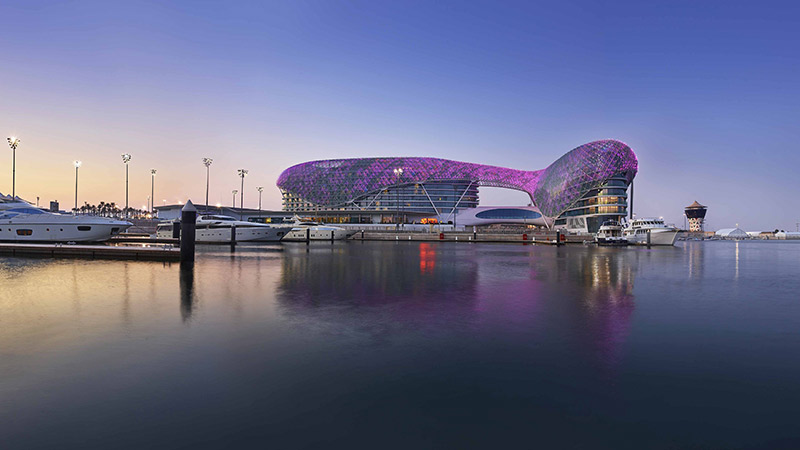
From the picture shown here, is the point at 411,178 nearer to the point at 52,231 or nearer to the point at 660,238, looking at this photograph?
the point at 660,238

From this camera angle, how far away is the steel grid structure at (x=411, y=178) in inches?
4348

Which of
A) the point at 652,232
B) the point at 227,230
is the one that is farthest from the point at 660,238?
the point at 227,230

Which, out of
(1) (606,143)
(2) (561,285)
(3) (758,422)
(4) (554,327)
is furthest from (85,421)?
(1) (606,143)

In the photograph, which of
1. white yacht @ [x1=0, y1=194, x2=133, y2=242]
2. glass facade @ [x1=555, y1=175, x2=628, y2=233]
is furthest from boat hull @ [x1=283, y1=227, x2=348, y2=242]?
glass facade @ [x1=555, y1=175, x2=628, y2=233]

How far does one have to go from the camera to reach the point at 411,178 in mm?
132000

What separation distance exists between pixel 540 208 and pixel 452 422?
12563 centimetres

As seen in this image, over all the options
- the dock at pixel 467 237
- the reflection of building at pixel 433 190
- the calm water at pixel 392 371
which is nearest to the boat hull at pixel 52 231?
the calm water at pixel 392 371

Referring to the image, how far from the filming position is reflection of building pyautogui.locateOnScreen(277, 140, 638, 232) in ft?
343

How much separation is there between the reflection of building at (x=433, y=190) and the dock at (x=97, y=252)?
271ft

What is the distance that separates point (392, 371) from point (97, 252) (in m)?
27.2

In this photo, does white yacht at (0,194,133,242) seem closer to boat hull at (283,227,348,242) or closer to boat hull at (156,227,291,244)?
boat hull at (156,227,291,244)

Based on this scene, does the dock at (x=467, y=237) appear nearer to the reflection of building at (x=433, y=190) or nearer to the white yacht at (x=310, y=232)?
the white yacht at (x=310, y=232)

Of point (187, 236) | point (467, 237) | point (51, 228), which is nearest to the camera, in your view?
point (187, 236)

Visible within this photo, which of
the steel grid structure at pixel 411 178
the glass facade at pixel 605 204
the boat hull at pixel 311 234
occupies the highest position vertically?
the steel grid structure at pixel 411 178
